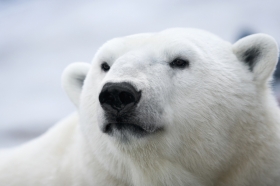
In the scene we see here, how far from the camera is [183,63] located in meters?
1.97

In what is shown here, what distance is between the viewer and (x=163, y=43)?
6.54 ft

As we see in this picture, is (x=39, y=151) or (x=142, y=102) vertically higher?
(x=142, y=102)

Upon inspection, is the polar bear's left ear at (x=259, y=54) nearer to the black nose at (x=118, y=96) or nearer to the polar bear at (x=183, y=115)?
the polar bear at (x=183, y=115)

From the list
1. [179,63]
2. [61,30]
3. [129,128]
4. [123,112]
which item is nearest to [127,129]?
[129,128]

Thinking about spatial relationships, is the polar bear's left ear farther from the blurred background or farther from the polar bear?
the blurred background

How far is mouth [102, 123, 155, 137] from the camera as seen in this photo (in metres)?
1.75

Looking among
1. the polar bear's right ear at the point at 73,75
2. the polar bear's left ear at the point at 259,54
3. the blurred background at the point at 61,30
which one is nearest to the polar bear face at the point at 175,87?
the polar bear's left ear at the point at 259,54

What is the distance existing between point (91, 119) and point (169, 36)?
0.60 meters

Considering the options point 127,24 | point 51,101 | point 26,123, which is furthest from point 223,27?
point 26,123

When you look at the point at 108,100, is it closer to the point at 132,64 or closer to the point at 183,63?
the point at 132,64

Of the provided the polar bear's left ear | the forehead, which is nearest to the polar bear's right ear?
the forehead

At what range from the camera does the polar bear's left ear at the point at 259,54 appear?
204 cm

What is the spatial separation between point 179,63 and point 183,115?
0.88ft

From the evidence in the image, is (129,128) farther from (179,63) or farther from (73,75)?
(73,75)
